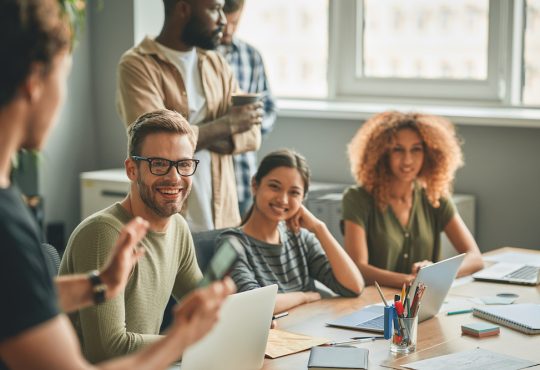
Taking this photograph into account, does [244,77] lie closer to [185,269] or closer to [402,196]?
[402,196]

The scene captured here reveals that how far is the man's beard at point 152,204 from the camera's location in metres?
2.23

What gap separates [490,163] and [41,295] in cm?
362

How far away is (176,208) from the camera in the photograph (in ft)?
7.37

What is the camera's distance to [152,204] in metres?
2.23

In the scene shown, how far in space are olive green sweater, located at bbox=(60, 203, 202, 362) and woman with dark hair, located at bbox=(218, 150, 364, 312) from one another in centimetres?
34

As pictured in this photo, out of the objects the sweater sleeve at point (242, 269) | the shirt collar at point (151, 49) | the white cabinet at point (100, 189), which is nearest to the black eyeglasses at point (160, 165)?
the sweater sleeve at point (242, 269)

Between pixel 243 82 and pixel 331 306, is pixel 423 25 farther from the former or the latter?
pixel 331 306

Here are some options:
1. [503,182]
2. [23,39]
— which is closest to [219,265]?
[23,39]

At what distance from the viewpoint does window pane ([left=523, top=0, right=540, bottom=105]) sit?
14.7 ft

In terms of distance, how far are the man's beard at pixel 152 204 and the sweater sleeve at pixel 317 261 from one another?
0.78 meters

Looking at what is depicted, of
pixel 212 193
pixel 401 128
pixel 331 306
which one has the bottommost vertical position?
pixel 331 306

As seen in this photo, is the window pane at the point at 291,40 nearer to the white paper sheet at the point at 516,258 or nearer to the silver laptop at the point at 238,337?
the white paper sheet at the point at 516,258

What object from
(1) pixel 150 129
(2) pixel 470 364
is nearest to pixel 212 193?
(1) pixel 150 129

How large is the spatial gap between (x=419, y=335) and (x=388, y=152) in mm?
1139
